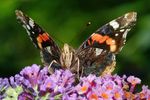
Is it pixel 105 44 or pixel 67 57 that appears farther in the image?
pixel 105 44

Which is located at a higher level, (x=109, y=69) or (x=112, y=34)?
(x=112, y=34)

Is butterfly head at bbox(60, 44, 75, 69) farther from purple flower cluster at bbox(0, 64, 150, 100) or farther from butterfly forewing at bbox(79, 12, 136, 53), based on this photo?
purple flower cluster at bbox(0, 64, 150, 100)

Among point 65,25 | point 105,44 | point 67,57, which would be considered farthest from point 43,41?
point 65,25

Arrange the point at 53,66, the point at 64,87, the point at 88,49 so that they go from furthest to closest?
the point at 88,49 → the point at 53,66 → the point at 64,87

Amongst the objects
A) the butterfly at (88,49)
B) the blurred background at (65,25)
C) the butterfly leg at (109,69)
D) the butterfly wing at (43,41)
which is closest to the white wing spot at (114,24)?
the butterfly at (88,49)

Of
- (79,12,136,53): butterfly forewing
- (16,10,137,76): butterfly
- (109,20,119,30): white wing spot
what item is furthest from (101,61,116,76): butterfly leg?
(109,20,119,30): white wing spot

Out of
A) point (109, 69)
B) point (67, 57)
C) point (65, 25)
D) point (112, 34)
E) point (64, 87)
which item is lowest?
point (64, 87)

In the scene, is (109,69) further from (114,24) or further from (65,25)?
(65,25)

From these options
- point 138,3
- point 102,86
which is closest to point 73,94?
point 102,86
